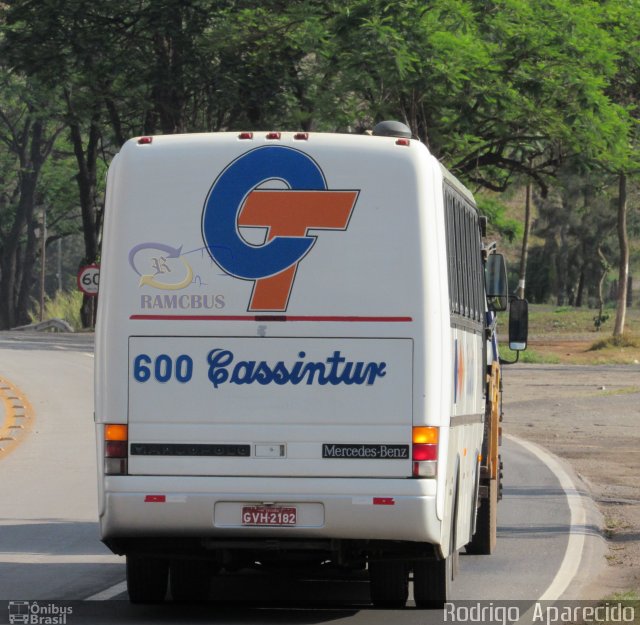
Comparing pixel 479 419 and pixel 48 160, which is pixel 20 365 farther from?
pixel 48 160

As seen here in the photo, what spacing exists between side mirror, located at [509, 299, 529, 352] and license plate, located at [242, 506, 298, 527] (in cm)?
461

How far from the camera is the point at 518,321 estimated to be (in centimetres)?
1277

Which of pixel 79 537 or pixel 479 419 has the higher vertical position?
pixel 479 419

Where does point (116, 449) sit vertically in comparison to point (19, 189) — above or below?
below

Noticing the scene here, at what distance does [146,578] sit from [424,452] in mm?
2144

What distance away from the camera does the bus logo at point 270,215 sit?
8.74 meters

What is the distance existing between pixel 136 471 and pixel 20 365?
95.9 ft

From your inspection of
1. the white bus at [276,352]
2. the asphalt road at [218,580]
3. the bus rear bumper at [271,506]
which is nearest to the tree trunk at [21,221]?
the asphalt road at [218,580]

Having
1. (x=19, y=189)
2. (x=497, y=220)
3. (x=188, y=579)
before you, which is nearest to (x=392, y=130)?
(x=188, y=579)

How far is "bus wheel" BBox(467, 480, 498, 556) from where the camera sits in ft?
38.3

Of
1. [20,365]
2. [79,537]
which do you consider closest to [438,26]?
[20,365]

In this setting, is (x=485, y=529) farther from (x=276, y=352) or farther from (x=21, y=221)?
(x=21, y=221)

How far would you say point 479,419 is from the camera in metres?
11.1

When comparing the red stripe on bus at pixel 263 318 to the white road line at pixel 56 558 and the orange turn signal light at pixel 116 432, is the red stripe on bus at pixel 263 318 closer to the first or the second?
the orange turn signal light at pixel 116 432
